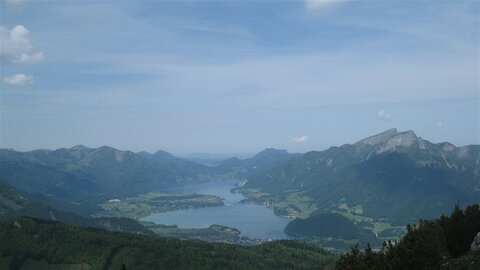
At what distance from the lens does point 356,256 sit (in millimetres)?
63719

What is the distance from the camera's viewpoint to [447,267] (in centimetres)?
6128

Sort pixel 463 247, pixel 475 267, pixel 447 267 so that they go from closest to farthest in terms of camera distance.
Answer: pixel 475 267 < pixel 447 267 < pixel 463 247

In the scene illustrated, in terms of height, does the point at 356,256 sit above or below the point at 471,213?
below

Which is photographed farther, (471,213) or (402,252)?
(471,213)

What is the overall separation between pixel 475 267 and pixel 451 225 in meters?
26.3

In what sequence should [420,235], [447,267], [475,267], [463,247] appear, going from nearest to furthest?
[475,267] → [447,267] → [420,235] → [463,247]

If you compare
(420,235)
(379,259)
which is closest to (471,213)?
(420,235)

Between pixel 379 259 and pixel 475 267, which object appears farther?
pixel 379 259

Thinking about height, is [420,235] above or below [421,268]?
above

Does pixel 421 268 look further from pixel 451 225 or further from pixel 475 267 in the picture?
pixel 451 225

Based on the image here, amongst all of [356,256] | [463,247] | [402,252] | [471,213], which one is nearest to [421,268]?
[402,252]

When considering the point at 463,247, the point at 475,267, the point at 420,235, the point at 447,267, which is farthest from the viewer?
the point at 463,247

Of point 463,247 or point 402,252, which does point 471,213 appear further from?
point 402,252

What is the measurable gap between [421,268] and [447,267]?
3608 millimetres
